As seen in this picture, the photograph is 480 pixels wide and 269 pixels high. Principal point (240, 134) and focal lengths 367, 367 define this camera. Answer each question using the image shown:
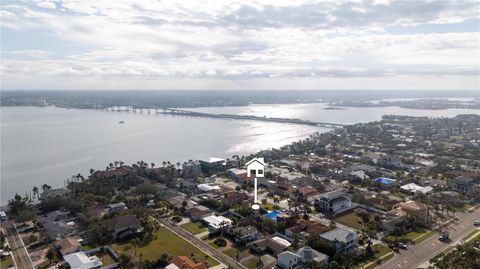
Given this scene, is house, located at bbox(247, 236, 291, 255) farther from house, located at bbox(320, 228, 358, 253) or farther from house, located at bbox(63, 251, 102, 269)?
house, located at bbox(63, 251, 102, 269)

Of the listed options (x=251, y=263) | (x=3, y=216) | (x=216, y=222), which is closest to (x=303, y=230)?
(x=251, y=263)

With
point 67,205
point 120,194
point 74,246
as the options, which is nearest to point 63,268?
point 74,246

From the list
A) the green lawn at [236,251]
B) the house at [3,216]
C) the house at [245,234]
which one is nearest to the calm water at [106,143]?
the house at [3,216]

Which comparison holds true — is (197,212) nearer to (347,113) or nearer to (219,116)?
(219,116)

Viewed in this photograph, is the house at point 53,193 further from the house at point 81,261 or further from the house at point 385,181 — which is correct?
the house at point 385,181

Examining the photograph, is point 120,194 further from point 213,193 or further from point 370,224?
point 370,224

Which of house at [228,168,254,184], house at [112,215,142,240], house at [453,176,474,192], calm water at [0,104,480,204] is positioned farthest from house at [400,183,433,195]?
calm water at [0,104,480,204]
